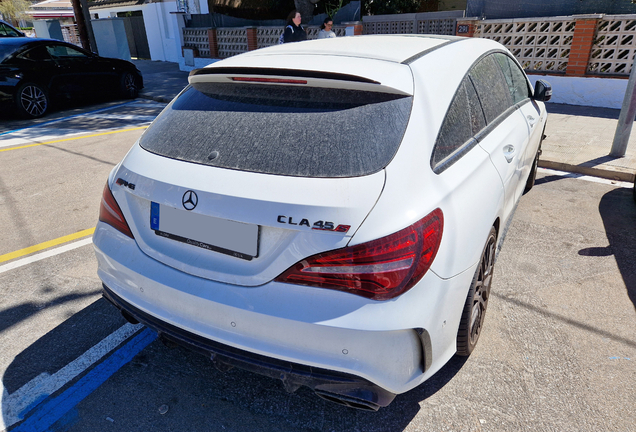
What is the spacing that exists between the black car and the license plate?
9396 mm

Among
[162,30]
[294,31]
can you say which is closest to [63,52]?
[294,31]

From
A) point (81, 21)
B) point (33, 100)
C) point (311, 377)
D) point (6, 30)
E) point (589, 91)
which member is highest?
point (81, 21)

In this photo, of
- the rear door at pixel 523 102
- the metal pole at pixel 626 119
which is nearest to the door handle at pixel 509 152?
the rear door at pixel 523 102

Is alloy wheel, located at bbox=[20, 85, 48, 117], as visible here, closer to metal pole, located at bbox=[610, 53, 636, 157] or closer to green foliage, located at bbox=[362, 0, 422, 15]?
metal pole, located at bbox=[610, 53, 636, 157]

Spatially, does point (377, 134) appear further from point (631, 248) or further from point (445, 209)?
point (631, 248)

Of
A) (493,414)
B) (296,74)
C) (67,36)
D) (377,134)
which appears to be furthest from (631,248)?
(67,36)

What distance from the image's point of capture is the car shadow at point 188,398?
2309mm

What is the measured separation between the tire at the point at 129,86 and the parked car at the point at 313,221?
10508 mm

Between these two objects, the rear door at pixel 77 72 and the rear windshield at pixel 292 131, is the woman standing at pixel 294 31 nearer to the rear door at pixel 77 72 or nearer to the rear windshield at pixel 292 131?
the rear door at pixel 77 72

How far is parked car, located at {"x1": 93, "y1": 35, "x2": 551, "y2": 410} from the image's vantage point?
1804mm

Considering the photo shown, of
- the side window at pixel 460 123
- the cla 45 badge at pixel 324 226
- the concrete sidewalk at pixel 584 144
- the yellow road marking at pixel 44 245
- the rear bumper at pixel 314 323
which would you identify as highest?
the side window at pixel 460 123

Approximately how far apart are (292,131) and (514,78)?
270cm

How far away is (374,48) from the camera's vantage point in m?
2.65

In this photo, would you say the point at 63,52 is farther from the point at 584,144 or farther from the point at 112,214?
the point at 584,144
